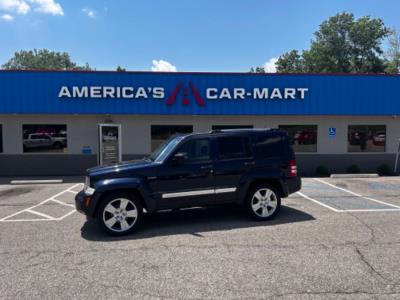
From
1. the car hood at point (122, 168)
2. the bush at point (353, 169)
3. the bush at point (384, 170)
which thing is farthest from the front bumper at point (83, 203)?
the bush at point (384, 170)

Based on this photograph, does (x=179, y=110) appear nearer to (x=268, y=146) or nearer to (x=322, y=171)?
(x=322, y=171)

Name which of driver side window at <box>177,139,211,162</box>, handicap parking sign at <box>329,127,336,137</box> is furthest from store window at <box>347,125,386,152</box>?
driver side window at <box>177,139,211,162</box>

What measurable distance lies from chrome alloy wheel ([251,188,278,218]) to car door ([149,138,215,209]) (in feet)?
3.18

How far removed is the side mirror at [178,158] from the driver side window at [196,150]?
0.17 m

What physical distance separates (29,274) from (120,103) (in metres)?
10.8

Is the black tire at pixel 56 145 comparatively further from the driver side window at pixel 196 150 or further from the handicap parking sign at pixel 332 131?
the handicap parking sign at pixel 332 131

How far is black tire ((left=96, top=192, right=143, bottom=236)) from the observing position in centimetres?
641

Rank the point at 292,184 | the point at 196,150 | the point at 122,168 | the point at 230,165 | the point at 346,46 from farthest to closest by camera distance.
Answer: the point at 346,46, the point at 292,184, the point at 230,165, the point at 196,150, the point at 122,168

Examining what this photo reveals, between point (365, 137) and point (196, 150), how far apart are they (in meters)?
12.2

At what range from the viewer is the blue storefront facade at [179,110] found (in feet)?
47.9

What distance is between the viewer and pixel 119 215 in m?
6.47

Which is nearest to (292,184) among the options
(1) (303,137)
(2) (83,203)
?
(2) (83,203)

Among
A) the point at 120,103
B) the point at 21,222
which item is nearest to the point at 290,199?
the point at 21,222

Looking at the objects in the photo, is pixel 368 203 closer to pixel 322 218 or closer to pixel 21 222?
pixel 322 218
